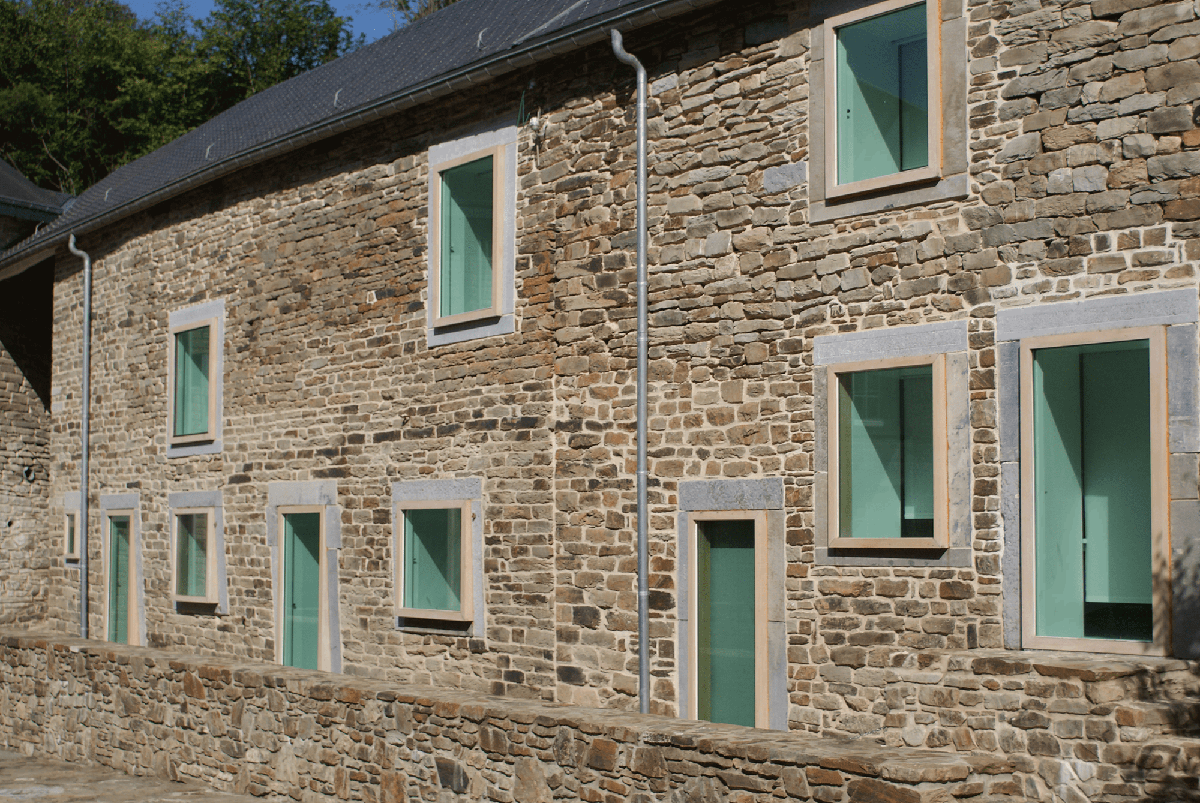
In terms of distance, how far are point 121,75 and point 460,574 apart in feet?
75.0

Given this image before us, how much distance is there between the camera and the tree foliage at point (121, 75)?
30.1m

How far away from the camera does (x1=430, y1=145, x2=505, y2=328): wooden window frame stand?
11.4 m

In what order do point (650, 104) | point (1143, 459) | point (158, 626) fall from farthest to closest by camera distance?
point (158, 626), point (650, 104), point (1143, 459)

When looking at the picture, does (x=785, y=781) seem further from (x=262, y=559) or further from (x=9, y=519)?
(x=9, y=519)

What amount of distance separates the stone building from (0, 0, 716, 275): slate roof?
8cm

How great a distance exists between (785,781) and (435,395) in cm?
587

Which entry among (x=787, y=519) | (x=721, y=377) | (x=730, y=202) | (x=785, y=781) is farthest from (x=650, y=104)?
(x=785, y=781)

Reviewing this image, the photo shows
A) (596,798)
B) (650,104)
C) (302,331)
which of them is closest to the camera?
(596,798)

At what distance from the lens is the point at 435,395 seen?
12016 millimetres

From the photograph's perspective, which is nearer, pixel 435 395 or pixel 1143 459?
pixel 1143 459

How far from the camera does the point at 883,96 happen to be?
893 centimetres

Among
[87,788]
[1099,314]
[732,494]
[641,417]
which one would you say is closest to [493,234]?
[641,417]

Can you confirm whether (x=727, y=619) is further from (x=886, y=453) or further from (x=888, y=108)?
(x=888, y=108)

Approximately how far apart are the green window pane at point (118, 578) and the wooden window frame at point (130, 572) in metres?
0.01
